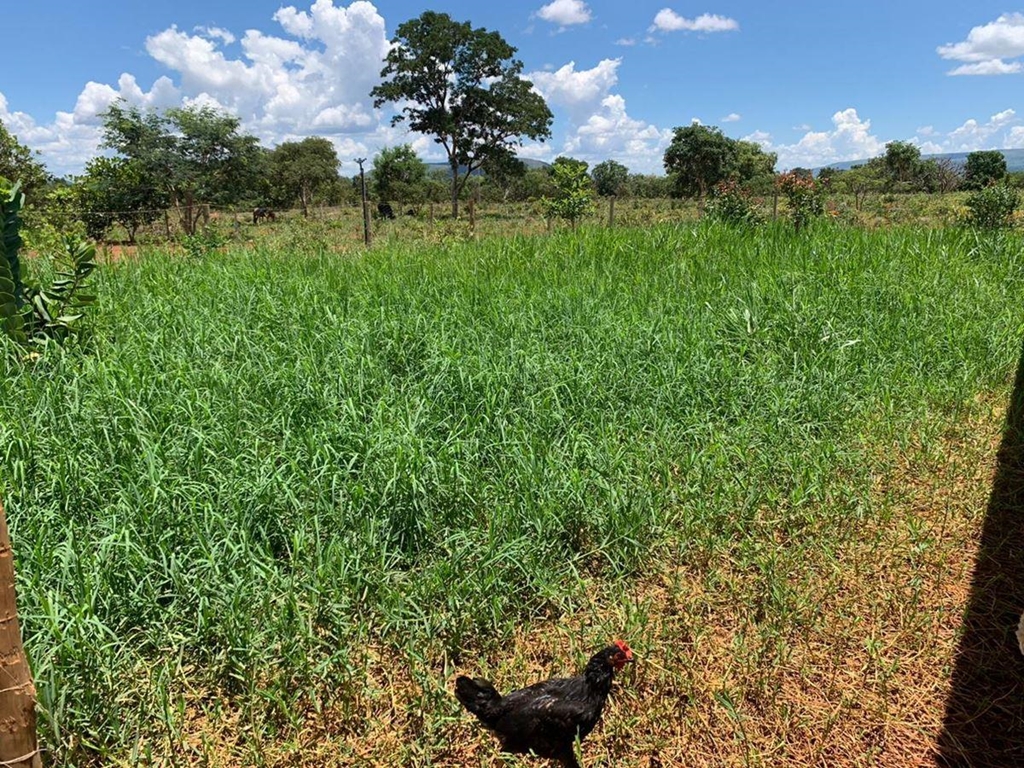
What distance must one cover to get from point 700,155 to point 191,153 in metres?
30.0

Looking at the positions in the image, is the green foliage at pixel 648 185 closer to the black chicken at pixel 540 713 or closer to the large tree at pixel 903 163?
the large tree at pixel 903 163

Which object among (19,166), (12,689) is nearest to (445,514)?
(12,689)

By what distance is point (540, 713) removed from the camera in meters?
1.60

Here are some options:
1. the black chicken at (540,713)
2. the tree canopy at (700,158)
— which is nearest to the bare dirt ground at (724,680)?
the black chicken at (540,713)

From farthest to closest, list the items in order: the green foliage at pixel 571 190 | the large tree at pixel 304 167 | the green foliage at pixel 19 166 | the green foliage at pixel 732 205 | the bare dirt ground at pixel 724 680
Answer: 1. the large tree at pixel 304 167
2. the green foliage at pixel 19 166
3. the green foliage at pixel 571 190
4. the green foliage at pixel 732 205
5. the bare dirt ground at pixel 724 680

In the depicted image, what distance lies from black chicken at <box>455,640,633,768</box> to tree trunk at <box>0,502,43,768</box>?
94 cm

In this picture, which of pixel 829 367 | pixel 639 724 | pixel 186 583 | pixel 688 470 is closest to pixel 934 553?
pixel 688 470

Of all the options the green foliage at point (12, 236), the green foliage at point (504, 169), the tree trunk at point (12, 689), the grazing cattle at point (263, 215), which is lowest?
the tree trunk at point (12, 689)

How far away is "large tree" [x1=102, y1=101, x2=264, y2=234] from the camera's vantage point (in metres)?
22.6

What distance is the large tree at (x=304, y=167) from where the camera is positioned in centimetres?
3591

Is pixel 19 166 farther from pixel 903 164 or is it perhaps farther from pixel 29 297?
pixel 903 164

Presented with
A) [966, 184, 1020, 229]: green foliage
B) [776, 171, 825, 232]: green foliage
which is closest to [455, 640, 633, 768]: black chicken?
[776, 171, 825, 232]: green foliage

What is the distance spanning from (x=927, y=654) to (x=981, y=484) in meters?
1.44

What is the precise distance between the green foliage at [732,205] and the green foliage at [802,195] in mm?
539
